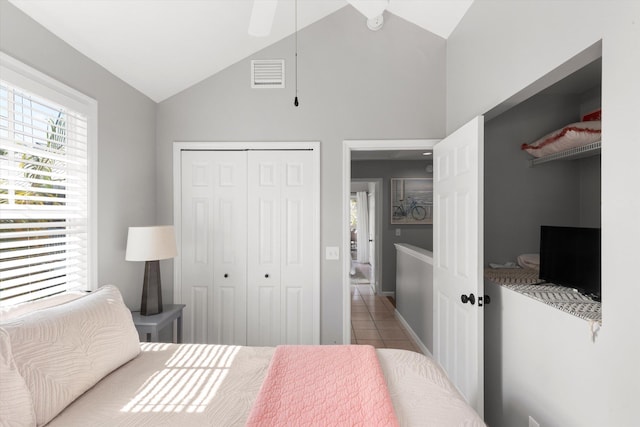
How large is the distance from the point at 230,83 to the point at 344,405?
8.64 ft

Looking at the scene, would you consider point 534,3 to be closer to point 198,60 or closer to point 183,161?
point 198,60

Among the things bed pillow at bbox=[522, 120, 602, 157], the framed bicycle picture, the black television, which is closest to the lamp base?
the black television

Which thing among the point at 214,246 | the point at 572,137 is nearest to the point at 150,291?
the point at 214,246

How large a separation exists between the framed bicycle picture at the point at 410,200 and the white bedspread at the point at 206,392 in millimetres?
4082

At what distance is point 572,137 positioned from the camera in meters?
1.96

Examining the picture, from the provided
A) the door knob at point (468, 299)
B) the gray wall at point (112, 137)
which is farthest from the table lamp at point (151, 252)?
the door knob at point (468, 299)

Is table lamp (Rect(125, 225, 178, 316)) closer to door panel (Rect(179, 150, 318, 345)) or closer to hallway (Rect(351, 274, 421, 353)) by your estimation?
door panel (Rect(179, 150, 318, 345))

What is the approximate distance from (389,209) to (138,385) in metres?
4.79

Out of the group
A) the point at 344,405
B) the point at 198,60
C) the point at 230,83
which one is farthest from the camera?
the point at 230,83

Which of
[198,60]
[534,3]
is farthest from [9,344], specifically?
[534,3]

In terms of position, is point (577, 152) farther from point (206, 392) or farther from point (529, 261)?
point (206, 392)

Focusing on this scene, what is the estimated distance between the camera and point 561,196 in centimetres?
258

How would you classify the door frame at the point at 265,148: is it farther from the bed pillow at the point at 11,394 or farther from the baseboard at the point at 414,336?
the bed pillow at the point at 11,394

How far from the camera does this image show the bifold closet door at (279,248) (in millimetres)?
2814
